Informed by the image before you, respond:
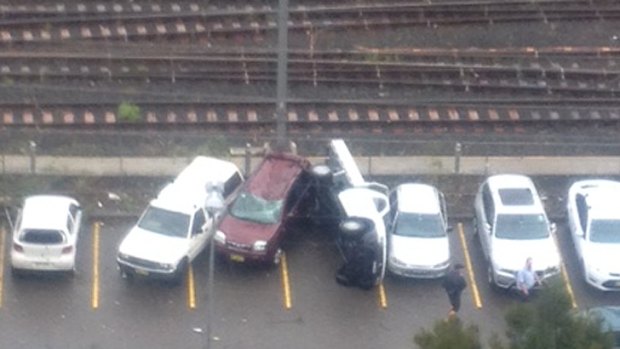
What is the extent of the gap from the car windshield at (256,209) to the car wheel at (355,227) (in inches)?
40.0

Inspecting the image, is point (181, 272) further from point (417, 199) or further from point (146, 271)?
point (417, 199)

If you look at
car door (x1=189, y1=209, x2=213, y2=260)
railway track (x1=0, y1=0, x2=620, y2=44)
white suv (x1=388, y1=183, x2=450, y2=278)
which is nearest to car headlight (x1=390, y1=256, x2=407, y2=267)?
white suv (x1=388, y1=183, x2=450, y2=278)

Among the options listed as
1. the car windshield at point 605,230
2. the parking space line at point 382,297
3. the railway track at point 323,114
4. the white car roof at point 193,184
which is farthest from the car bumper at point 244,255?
the car windshield at point 605,230

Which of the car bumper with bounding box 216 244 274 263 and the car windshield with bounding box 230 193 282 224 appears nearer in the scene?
the car bumper with bounding box 216 244 274 263

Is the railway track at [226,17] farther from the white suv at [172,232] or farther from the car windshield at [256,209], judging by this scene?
the car windshield at [256,209]

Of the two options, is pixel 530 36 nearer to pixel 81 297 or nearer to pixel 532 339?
pixel 81 297

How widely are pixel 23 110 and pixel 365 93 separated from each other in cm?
496

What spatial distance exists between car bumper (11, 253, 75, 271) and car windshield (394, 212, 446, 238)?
414cm

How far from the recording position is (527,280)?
24469mm

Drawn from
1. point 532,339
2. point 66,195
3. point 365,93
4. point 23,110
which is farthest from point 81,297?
point 532,339

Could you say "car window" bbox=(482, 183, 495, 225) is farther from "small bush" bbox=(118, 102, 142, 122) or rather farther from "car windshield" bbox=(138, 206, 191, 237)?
"small bush" bbox=(118, 102, 142, 122)

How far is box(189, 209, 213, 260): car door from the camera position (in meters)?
25.1

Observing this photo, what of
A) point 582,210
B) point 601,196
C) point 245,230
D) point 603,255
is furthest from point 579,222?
point 245,230

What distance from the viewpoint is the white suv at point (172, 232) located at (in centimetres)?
2469
